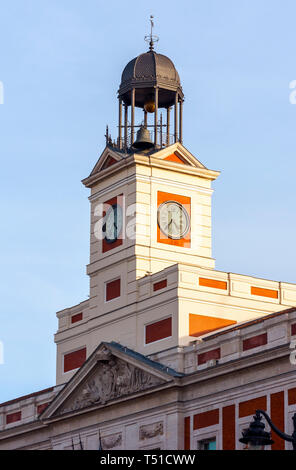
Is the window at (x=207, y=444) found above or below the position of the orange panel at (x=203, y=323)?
below

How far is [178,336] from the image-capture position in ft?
188

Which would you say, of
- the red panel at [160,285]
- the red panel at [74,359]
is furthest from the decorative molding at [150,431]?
the red panel at [74,359]

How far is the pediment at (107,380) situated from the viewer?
5716 centimetres

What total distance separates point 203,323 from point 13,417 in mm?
14998

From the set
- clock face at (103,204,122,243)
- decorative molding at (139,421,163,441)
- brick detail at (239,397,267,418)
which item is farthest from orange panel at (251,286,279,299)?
brick detail at (239,397,267,418)

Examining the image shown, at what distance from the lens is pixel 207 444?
5431 centimetres

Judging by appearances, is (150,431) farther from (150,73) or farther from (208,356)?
(150,73)

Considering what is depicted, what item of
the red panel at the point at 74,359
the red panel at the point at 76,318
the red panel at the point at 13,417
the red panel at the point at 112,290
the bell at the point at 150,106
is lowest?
the red panel at the point at 13,417

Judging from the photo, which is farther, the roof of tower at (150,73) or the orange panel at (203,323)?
the roof of tower at (150,73)

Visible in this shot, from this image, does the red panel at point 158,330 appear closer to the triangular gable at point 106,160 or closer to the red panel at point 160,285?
the red panel at point 160,285

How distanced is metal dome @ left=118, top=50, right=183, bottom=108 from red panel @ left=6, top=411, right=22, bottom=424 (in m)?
17.5

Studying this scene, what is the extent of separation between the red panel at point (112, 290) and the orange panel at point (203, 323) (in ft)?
18.8

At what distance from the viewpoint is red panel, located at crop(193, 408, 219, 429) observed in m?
53.7
